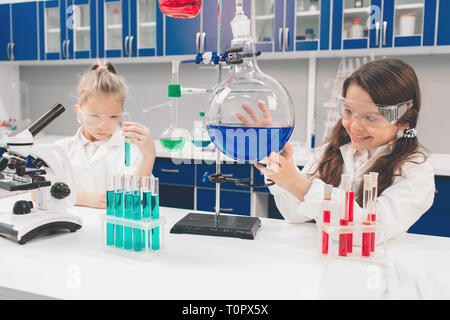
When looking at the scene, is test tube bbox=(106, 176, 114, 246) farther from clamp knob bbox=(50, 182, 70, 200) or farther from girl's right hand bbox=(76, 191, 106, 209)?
girl's right hand bbox=(76, 191, 106, 209)

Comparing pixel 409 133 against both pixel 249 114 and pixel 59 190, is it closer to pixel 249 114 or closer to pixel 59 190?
pixel 249 114

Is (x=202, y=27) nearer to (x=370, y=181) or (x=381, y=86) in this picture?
(x=381, y=86)

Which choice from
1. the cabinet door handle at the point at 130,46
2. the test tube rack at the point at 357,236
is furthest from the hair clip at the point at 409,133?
the cabinet door handle at the point at 130,46

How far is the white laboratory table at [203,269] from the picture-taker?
812mm

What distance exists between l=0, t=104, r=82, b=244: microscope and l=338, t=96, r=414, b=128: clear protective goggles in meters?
0.88

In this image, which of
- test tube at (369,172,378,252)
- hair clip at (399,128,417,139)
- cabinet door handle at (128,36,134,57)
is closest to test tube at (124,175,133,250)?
test tube at (369,172,378,252)

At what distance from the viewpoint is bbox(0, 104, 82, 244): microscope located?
1.10 metres

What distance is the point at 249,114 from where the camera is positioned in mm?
1004

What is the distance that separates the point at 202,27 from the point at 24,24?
1.78 metres

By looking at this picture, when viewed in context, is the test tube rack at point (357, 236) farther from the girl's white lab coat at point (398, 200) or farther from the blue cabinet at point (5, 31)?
the blue cabinet at point (5, 31)

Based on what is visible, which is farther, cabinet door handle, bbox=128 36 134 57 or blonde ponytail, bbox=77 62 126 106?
cabinet door handle, bbox=128 36 134 57

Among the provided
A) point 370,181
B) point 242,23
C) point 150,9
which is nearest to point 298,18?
point 150,9
